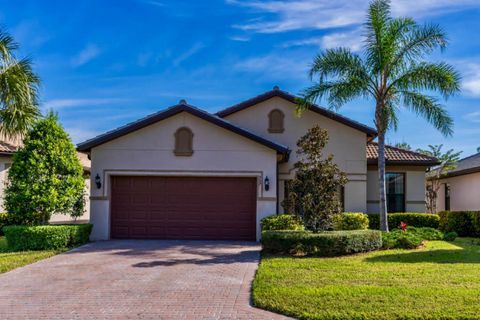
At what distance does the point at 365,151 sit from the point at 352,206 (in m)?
2.40

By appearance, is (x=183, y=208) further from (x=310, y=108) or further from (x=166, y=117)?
(x=310, y=108)

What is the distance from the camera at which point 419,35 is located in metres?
16.5

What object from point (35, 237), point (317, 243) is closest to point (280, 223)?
point (317, 243)

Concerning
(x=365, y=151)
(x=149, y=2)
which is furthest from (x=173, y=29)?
(x=365, y=151)

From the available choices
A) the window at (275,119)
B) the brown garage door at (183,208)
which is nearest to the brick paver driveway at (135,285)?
the brown garage door at (183,208)

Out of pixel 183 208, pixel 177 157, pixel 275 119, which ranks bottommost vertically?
pixel 183 208

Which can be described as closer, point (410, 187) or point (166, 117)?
point (166, 117)

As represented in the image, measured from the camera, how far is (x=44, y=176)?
1454 centimetres

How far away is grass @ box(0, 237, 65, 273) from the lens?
11.5 m

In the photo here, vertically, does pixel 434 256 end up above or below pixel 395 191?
below

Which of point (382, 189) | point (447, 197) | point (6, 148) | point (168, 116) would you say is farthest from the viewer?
point (447, 197)

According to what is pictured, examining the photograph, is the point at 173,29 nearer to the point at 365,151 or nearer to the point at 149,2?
the point at 149,2

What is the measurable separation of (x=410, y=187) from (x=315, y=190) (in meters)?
8.84

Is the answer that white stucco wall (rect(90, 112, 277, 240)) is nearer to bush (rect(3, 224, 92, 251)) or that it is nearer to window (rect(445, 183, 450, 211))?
bush (rect(3, 224, 92, 251))
